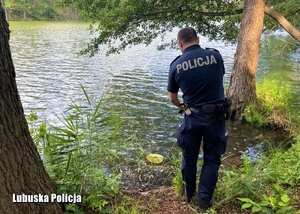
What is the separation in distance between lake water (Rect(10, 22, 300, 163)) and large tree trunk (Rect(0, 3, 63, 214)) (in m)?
1.86

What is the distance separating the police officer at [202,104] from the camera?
308cm

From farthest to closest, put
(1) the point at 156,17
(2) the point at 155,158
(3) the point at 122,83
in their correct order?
(3) the point at 122,83 → (1) the point at 156,17 → (2) the point at 155,158

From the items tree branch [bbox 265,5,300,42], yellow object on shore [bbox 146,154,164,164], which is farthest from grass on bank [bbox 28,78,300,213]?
tree branch [bbox 265,5,300,42]

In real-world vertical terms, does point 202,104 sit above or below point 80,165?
above

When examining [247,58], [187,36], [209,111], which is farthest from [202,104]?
[247,58]

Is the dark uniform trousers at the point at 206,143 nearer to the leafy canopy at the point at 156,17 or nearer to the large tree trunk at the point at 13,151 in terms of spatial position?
the large tree trunk at the point at 13,151

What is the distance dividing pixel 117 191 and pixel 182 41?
1901mm

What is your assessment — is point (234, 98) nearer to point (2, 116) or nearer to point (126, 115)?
point (126, 115)

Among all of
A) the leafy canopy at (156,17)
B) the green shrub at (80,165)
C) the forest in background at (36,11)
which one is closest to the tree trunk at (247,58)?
the leafy canopy at (156,17)

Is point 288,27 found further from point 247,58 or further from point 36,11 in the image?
point 36,11

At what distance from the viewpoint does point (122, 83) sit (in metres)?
13.3

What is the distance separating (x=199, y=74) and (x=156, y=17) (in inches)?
292

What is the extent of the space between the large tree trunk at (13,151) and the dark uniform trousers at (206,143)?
5.24 feet

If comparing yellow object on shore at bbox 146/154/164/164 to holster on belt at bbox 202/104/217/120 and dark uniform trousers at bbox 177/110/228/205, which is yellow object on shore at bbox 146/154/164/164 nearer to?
dark uniform trousers at bbox 177/110/228/205
